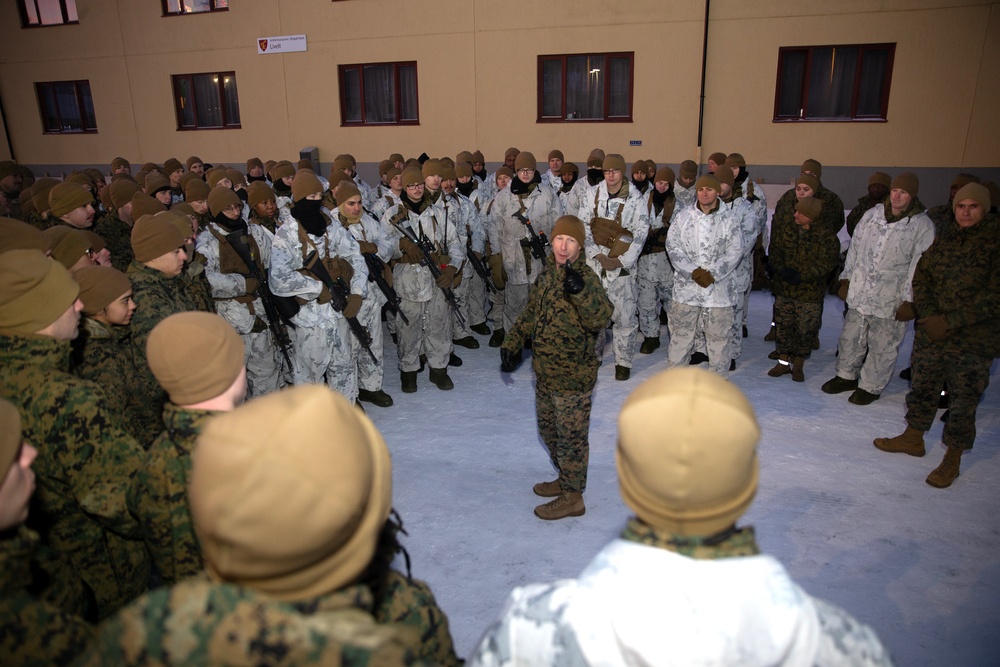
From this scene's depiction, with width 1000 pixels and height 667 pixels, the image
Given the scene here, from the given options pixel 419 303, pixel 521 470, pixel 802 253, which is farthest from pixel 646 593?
pixel 802 253

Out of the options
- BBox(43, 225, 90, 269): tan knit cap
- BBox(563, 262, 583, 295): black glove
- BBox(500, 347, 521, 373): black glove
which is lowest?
BBox(500, 347, 521, 373): black glove

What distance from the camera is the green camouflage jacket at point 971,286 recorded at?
4141mm

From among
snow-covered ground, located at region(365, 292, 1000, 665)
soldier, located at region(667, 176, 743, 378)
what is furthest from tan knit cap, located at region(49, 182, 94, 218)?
soldier, located at region(667, 176, 743, 378)

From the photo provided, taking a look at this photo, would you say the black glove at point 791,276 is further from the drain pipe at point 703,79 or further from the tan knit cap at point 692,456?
the drain pipe at point 703,79

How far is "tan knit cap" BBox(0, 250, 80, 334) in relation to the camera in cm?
226

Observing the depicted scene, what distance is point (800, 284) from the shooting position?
235 inches

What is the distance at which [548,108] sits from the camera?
41.8ft

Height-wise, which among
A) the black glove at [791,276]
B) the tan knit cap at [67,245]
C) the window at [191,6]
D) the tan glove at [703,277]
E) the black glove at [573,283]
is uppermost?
the window at [191,6]

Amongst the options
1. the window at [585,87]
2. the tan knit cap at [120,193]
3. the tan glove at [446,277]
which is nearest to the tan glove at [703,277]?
the tan glove at [446,277]

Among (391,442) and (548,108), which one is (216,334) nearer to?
(391,442)

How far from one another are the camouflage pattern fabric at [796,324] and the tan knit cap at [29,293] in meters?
5.79

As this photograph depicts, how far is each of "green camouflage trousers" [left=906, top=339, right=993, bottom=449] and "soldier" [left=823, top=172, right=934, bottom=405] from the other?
0.53 meters

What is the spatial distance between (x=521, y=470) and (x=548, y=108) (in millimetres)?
9912

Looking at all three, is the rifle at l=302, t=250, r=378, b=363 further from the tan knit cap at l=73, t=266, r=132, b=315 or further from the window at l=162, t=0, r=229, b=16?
the window at l=162, t=0, r=229, b=16
